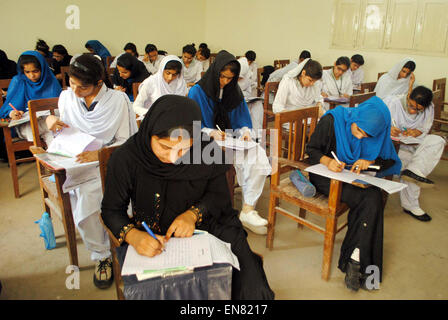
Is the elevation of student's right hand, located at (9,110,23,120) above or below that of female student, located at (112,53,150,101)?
below

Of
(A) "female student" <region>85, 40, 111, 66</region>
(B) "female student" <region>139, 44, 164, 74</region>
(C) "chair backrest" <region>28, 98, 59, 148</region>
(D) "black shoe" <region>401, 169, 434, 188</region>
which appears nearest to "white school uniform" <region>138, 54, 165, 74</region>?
(B) "female student" <region>139, 44, 164, 74</region>

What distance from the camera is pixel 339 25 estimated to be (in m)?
5.91

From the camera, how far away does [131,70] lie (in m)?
3.43

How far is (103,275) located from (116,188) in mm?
732

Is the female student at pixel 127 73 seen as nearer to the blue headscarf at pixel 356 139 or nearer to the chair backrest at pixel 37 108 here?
the chair backrest at pixel 37 108

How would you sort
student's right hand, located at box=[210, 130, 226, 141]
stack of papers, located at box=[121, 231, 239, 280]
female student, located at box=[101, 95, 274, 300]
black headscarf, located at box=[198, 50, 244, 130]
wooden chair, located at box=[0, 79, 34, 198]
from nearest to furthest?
1. stack of papers, located at box=[121, 231, 239, 280]
2. female student, located at box=[101, 95, 274, 300]
3. student's right hand, located at box=[210, 130, 226, 141]
4. black headscarf, located at box=[198, 50, 244, 130]
5. wooden chair, located at box=[0, 79, 34, 198]

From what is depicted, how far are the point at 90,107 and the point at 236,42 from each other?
6.40 m

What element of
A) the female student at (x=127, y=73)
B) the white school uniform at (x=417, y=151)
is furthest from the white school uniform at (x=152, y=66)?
the white school uniform at (x=417, y=151)

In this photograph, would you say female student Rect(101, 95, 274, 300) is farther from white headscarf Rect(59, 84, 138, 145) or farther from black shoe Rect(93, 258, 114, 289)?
white headscarf Rect(59, 84, 138, 145)

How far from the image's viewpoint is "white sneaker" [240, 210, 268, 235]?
2303 millimetres

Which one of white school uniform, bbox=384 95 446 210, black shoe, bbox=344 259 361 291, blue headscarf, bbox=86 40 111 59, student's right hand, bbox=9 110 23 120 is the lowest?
black shoe, bbox=344 259 361 291

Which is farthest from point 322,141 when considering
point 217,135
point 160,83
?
point 160,83

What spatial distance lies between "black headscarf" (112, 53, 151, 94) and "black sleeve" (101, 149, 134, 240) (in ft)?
7.77

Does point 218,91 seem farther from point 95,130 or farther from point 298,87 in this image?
point 298,87
